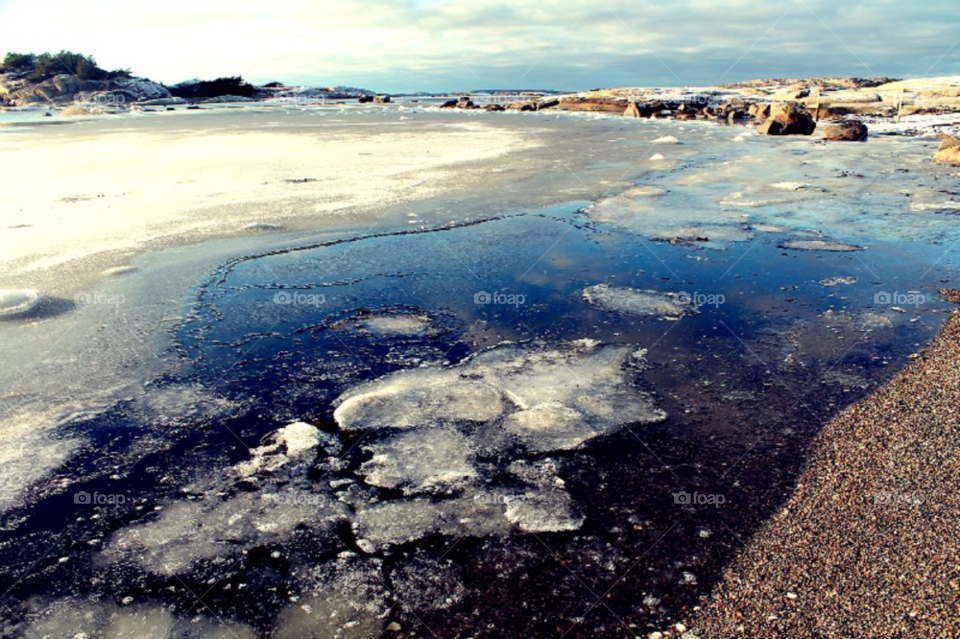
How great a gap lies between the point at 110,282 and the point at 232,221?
8.92 feet

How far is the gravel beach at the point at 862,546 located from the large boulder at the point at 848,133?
20503 millimetres

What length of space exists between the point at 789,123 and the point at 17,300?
81.5 ft

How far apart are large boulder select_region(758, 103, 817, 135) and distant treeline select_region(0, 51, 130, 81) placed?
227 ft

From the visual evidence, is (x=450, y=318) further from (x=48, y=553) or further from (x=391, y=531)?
(x=48, y=553)

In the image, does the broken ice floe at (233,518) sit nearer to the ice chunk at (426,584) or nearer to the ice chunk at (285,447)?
the ice chunk at (285,447)

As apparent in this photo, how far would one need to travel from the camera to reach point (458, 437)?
Answer: 3.60m

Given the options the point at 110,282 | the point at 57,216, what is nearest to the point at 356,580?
the point at 110,282

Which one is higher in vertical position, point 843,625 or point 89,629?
point 843,625

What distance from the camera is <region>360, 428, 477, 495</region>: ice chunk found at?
3.18 m

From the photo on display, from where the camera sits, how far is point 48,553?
273cm

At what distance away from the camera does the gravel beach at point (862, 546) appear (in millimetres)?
2213

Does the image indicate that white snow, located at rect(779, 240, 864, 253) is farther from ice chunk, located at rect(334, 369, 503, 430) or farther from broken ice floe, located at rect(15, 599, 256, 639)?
broken ice floe, located at rect(15, 599, 256, 639)

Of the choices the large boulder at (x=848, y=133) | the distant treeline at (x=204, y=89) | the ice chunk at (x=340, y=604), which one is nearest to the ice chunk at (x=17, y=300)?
the ice chunk at (x=340, y=604)

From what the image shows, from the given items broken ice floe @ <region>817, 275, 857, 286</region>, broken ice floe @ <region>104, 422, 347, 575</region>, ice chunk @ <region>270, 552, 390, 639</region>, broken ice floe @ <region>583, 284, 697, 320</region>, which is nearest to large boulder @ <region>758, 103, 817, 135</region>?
broken ice floe @ <region>817, 275, 857, 286</region>
